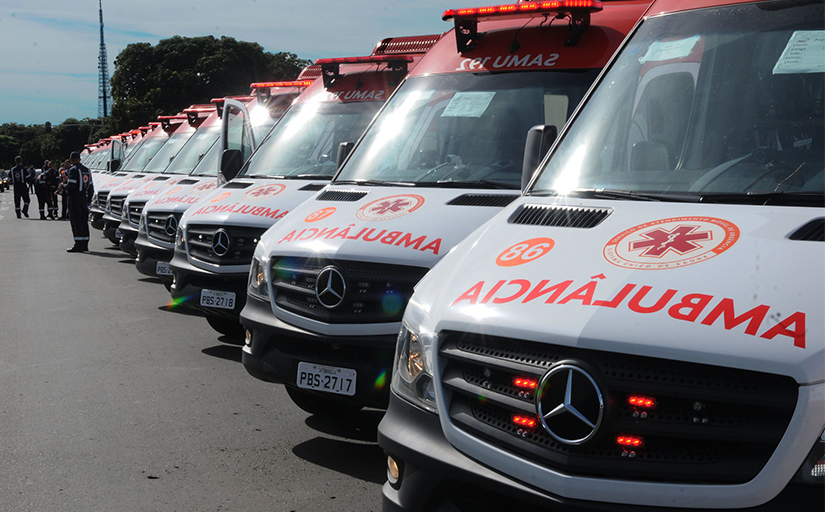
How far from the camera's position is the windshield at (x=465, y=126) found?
5312mm

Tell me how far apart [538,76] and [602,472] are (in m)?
3.65

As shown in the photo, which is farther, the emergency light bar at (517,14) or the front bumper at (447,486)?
the emergency light bar at (517,14)

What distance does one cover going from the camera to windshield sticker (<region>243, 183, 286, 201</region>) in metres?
7.32

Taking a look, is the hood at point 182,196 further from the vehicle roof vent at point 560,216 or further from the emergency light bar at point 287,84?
the vehicle roof vent at point 560,216

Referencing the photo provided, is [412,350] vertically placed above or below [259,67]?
below

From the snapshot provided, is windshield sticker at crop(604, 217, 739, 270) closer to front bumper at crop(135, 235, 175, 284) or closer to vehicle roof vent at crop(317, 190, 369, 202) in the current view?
vehicle roof vent at crop(317, 190, 369, 202)

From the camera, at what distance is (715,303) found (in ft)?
7.52

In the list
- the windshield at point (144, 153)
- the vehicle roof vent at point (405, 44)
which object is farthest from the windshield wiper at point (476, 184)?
the windshield at point (144, 153)

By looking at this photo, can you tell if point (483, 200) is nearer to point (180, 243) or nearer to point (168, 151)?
point (180, 243)

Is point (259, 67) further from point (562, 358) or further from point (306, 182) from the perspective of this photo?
point (562, 358)

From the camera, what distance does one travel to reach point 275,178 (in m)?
7.93

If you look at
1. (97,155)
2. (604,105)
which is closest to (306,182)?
(604,105)

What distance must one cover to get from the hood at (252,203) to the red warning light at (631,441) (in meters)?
4.94

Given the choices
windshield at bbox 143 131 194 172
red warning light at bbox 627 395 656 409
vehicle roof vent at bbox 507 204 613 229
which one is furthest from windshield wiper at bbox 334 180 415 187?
windshield at bbox 143 131 194 172
